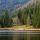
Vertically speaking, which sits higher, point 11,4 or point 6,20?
point 11,4

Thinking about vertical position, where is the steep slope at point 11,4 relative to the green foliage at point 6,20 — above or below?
above

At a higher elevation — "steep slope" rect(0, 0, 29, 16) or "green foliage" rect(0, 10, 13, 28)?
"steep slope" rect(0, 0, 29, 16)

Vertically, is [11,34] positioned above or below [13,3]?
below

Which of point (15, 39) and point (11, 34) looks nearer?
point (15, 39)

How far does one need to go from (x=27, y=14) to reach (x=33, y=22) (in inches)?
5.8

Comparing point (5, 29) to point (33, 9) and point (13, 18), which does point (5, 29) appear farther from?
point (33, 9)

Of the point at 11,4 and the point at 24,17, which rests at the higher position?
the point at 11,4

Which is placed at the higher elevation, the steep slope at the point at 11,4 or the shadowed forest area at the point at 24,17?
the steep slope at the point at 11,4

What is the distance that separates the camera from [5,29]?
200 centimetres

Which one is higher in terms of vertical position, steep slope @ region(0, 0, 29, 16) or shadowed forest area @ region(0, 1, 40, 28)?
steep slope @ region(0, 0, 29, 16)

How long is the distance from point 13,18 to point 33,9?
322mm

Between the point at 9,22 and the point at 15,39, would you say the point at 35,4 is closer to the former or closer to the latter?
the point at 9,22

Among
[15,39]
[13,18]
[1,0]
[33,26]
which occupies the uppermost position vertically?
[1,0]

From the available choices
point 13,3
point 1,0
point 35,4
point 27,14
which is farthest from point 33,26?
point 1,0
